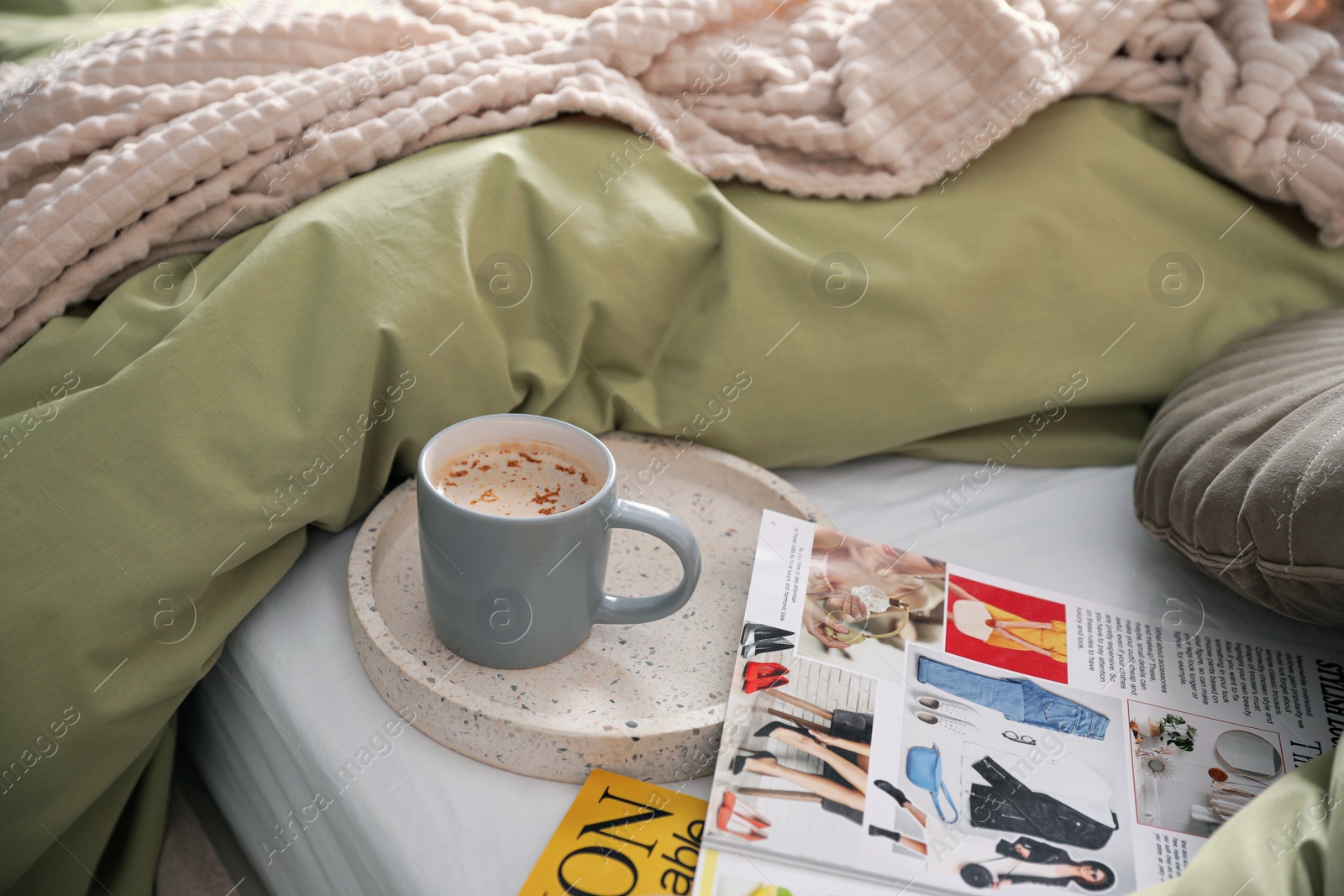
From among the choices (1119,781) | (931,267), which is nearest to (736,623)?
(1119,781)

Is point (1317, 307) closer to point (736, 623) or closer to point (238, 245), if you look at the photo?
point (736, 623)

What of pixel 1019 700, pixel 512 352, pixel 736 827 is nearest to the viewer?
pixel 736 827

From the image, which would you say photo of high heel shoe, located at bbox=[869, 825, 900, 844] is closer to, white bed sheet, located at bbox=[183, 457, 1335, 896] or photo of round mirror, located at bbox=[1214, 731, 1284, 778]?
white bed sheet, located at bbox=[183, 457, 1335, 896]

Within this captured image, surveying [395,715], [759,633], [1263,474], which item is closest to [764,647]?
[759,633]

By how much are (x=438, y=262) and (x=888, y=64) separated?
1.51 ft

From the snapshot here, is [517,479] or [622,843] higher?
[517,479]

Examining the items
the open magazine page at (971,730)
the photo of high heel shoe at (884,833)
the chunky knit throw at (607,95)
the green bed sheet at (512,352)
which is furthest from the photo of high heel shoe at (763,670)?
the chunky knit throw at (607,95)

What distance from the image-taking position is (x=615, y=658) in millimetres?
646

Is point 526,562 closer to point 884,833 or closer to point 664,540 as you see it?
point 664,540

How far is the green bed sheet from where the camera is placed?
61cm

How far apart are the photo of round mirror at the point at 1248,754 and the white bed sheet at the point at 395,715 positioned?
0.44 ft

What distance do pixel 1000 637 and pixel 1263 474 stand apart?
0.70 ft

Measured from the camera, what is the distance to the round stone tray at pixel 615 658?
0.57 meters

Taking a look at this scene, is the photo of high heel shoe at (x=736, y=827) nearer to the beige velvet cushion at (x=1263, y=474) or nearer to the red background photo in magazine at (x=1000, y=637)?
the red background photo in magazine at (x=1000, y=637)
